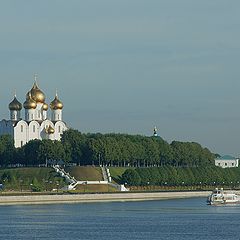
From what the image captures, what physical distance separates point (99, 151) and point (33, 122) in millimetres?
10907

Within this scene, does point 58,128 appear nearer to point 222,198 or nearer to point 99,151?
point 99,151

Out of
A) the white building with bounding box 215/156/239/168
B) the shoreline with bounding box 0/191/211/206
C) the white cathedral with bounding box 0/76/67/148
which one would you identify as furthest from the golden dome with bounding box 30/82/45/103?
the white building with bounding box 215/156/239/168

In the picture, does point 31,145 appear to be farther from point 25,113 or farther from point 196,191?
point 196,191

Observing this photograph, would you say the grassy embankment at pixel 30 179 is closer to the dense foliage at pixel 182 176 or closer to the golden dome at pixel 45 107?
the dense foliage at pixel 182 176

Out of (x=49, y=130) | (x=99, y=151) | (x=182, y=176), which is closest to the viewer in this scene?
(x=99, y=151)

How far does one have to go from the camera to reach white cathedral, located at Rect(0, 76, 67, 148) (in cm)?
13012

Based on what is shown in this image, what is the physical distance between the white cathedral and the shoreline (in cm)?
2060

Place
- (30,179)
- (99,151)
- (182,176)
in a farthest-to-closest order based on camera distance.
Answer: (182,176) < (99,151) < (30,179)

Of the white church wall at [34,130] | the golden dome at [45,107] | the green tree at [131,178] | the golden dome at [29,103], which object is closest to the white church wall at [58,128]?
the golden dome at [45,107]

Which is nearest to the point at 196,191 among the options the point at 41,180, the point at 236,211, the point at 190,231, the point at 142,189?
the point at 142,189

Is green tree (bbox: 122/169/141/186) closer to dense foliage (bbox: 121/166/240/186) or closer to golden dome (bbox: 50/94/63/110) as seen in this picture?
dense foliage (bbox: 121/166/240/186)

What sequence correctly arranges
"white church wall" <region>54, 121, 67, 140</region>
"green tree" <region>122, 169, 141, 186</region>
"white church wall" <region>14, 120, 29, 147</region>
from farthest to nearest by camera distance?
1. "white church wall" <region>54, 121, 67, 140</region>
2. "white church wall" <region>14, 120, 29, 147</region>
3. "green tree" <region>122, 169, 141, 186</region>

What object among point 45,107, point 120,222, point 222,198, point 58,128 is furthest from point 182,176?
point 120,222

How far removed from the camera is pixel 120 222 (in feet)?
241
